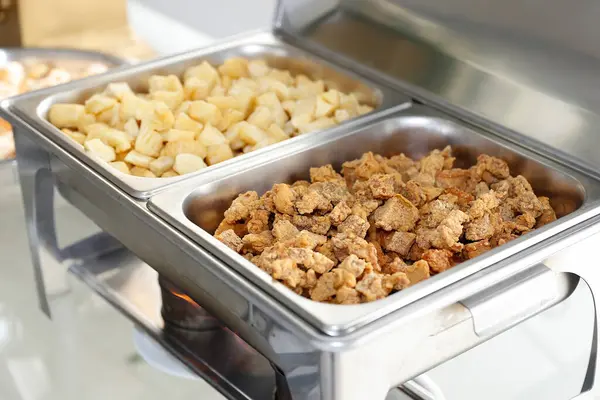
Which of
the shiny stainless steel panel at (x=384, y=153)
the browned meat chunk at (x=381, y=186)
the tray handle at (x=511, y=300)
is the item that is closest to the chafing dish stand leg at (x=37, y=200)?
the shiny stainless steel panel at (x=384, y=153)

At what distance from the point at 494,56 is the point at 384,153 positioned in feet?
0.79

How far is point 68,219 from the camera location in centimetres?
172

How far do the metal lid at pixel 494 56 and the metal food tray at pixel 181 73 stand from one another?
0.04 metres

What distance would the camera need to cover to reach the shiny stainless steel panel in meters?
0.87

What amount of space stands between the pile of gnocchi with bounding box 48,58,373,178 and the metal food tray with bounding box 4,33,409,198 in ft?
0.07

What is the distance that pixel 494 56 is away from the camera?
4.38 ft

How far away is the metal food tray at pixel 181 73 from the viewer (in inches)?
46.5

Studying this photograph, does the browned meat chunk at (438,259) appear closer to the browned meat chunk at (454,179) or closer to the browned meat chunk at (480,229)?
the browned meat chunk at (480,229)

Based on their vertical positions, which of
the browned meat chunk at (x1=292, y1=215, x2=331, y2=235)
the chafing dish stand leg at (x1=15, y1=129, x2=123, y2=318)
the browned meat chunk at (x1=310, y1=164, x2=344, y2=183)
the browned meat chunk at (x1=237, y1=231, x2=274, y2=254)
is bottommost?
the chafing dish stand leg at (x1=15, y1=129, x2=123, y2=318)

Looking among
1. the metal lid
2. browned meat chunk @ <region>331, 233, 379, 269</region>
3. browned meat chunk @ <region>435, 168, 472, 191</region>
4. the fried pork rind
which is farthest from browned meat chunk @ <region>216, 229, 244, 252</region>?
the metal lid

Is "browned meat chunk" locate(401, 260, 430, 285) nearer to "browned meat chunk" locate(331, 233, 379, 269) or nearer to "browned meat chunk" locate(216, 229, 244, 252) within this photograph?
"browned meat chunk" locate(331, 233, 379, 269)

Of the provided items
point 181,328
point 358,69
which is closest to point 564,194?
point 358,69

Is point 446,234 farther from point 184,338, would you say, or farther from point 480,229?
point 184,338

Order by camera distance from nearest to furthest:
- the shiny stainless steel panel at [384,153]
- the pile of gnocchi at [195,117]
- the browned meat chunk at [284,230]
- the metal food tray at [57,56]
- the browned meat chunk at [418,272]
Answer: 1. the shiny stainless steel panel at [384,153]
2. the browned meat chunk at [418,272]
3. the browned meat chunk at [284,230]
4. the pile of gnocchi at [195,117]
5. the metal food tray at [57,56]
